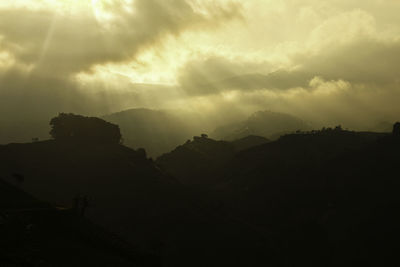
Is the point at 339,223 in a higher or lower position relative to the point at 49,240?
lower

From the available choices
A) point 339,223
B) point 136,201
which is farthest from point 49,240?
point 339,223

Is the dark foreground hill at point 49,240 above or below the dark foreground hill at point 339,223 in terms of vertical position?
above

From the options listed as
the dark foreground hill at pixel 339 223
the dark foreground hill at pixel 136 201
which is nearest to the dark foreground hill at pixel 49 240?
the dark foreground hill at pixel 136 201

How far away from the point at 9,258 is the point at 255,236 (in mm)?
124406

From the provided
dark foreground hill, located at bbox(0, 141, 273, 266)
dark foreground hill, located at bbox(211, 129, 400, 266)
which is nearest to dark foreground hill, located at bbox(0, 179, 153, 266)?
dark foreground hill, located at bbox(0, 141, 273, 266)

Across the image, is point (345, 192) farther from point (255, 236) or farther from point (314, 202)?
point (255, 236)

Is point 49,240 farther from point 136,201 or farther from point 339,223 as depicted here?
point 339,223

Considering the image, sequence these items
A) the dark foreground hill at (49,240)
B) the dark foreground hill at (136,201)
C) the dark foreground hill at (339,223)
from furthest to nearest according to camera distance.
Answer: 1. the dark foreground hill at (339,223)
2. the dark foreground hill at (136,201)
3. the dark foreground hill at (49,240)

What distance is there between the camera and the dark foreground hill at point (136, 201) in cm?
13400

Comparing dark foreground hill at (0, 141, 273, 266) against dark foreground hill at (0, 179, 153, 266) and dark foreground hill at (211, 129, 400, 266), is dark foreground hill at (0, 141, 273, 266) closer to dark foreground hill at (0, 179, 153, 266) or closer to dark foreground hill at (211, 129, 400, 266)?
dark foreground hill at (211, 129, 400, 266)

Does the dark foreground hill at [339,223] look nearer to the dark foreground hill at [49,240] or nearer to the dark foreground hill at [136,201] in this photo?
the dark foreground hill at [136,201]

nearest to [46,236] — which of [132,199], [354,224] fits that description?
[132,199]

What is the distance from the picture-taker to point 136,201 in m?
155

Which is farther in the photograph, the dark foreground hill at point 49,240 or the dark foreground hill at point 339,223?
the dark foreground hill at point 339,223
